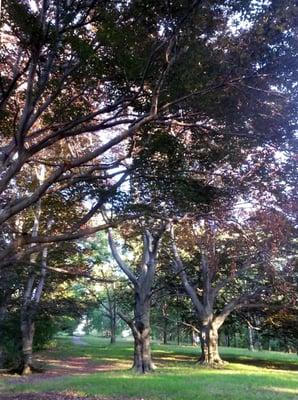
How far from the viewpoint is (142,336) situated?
51.0 ft

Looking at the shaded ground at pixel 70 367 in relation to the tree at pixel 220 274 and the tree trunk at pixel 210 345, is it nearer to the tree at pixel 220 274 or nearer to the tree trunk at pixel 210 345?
the tree trunk at pixel 210 345

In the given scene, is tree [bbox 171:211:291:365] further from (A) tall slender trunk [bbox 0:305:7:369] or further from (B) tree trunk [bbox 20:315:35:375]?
(A) tall slender trunk [bbox 0:305:7:369]

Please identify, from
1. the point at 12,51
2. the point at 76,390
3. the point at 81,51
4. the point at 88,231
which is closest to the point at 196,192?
the point at 88,231

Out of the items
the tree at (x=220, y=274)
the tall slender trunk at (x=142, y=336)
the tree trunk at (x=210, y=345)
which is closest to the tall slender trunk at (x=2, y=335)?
the tall slender trunk at (x=142, y=336)

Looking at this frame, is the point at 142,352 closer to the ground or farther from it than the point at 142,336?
closer to the ground

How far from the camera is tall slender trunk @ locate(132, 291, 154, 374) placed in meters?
15.4

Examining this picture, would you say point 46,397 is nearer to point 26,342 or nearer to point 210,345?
point 26,342

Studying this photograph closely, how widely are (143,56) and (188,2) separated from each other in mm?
1054

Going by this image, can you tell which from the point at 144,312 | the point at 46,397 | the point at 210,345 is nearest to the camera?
the point at 46,397

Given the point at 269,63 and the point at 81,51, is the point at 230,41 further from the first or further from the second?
the point at 81,51

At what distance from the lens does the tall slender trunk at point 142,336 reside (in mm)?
15445

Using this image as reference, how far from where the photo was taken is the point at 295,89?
23.0 ft

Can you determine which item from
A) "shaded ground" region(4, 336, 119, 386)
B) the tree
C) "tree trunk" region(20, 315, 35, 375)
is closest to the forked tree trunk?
"shaded ground" region(4, 336, 119, 386)

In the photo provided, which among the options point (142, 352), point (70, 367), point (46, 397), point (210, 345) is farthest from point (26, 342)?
point (46, 397)
